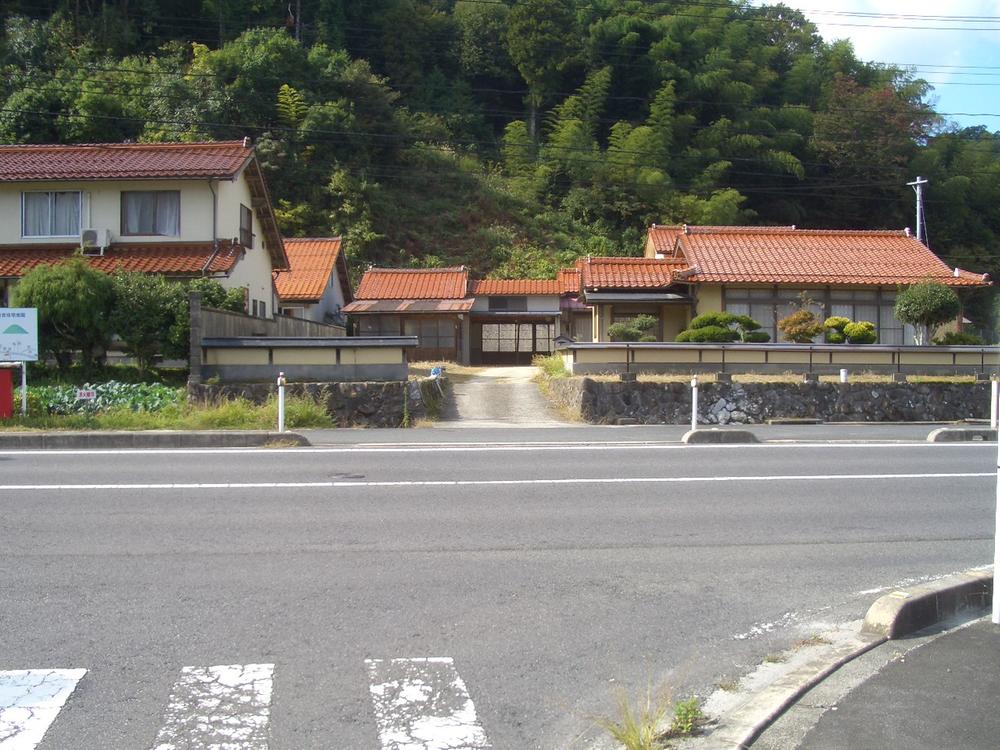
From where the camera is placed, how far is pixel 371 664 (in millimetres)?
5410

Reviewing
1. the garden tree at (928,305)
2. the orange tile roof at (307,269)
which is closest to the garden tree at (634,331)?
the garden tree at (928,305)

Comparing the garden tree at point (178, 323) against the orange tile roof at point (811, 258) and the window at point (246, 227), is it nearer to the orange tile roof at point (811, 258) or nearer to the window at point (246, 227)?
the window at point (246, 227)

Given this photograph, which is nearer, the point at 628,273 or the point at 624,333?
the point at 624,333

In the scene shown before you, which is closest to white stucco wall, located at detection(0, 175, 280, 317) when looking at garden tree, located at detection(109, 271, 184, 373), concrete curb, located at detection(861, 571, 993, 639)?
garden tree, located at detection(109, 271, 184, 373)

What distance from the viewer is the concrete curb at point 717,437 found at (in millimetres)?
15922

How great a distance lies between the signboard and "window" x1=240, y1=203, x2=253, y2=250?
377 inches

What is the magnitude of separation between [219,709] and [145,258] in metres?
21.8

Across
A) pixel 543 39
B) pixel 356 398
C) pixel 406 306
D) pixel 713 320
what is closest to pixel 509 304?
pixel 406 306

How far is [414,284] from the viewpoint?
39.3m

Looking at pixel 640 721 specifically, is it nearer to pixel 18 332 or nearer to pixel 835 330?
pixel 18 332

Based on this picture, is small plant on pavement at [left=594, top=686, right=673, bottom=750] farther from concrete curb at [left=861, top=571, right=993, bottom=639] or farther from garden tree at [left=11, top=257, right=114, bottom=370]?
garden tree at [left=11, top=257, right=114, bottom=370]

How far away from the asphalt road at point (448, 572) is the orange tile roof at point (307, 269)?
23055 millimetres

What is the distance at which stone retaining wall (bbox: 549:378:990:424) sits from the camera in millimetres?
20625

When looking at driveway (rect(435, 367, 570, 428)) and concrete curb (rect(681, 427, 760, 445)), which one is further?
driveway (rect(435, 367, 570, 428))
